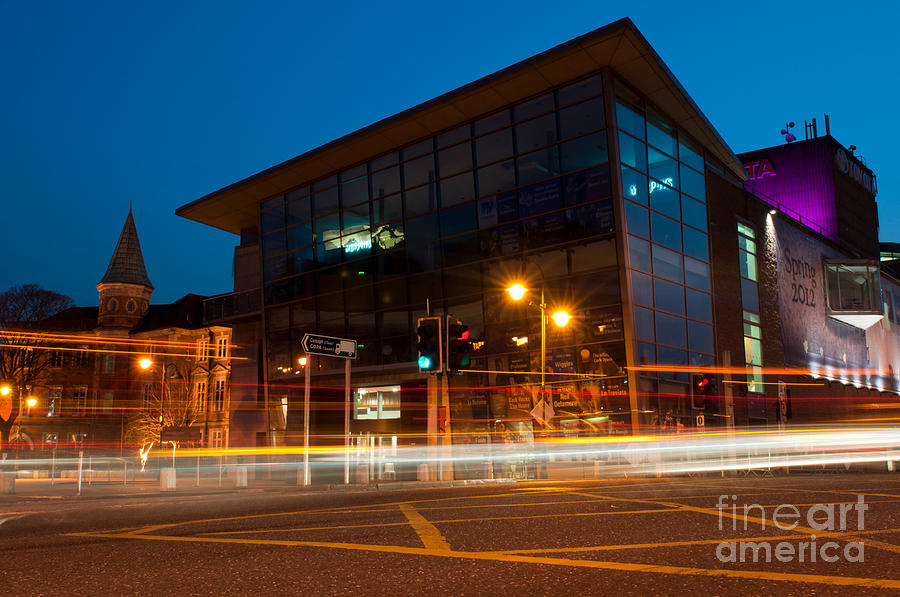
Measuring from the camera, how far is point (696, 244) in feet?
100

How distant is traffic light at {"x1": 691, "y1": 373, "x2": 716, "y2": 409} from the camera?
27.6 meters

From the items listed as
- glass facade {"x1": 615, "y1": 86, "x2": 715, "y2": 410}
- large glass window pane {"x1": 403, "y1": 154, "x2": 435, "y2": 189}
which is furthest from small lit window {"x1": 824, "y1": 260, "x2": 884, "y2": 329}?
large glass window pane {"x1": 403, "y1": 154, "x2": 435, "y2": 189}

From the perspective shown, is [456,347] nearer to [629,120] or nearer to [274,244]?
[629,120]

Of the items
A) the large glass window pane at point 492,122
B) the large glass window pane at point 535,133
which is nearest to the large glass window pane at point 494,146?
the large glass window pane at point 492,122

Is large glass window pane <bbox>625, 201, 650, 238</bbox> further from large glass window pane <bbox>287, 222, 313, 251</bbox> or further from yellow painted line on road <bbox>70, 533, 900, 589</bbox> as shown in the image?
yellow painted line on road <bbox>70, 533, 900, 589</bbox>

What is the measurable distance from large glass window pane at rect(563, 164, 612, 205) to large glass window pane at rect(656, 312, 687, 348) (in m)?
4.73

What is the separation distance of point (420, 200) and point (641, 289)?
33.5 ft

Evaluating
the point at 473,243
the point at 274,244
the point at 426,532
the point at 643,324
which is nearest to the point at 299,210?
the point at 274,244

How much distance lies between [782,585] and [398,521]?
16.1 ft

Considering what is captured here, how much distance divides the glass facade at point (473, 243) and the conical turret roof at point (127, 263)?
220 feet

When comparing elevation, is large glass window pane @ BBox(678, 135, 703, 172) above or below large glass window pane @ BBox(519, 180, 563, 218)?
above

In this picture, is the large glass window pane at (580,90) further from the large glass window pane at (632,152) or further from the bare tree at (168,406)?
Result: the bare tree at (168,406)

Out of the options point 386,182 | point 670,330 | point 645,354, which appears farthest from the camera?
point 386,182

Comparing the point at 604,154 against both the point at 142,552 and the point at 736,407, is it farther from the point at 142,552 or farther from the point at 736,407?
the point at 142,552
